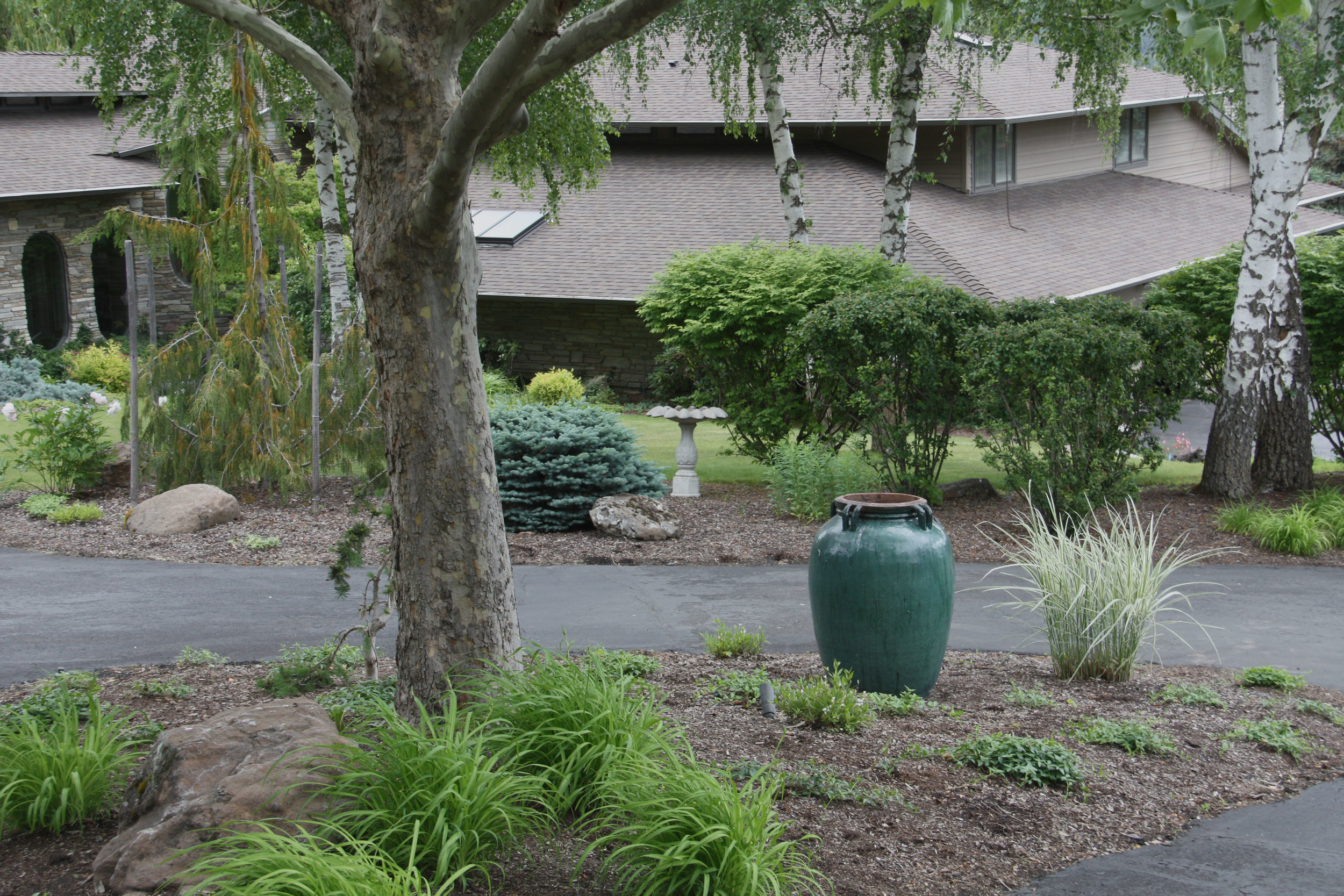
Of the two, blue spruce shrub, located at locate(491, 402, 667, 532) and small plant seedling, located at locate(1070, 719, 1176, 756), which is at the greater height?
blue spruce shrub, located at locate(491, 402, 667, 532)

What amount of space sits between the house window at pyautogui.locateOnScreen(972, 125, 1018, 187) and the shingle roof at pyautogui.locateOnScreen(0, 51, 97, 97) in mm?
17883

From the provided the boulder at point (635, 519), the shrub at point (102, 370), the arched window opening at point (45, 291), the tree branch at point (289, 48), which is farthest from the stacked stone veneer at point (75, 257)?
the tree branch at point (289, 48)

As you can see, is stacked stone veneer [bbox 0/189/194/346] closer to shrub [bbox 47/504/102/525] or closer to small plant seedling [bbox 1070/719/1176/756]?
shrub [bbox 47/504/102/525]

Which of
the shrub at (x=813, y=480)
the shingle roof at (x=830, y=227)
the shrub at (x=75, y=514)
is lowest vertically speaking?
the shrub at (x=75, y=514)

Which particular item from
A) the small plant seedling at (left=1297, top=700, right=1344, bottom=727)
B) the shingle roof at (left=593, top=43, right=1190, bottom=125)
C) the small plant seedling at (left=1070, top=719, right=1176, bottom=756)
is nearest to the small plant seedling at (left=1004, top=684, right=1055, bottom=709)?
the small plant seedling at (left=1070, top=719, right=1176, bottom=756)

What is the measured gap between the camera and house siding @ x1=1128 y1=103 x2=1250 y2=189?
26562mm

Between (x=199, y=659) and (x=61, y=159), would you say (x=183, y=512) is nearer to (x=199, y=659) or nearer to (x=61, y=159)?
(x=199, y=659)

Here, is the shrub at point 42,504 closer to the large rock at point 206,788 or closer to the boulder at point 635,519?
the boulder at point 635,519

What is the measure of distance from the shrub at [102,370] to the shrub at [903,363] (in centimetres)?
1349

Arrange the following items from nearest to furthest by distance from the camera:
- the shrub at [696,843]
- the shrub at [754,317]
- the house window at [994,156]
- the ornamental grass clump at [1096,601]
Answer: the shrub at [696,843] < the ornamental grass clump at [1096,601] < the shrub at [754,317] < the house window at [994,156]

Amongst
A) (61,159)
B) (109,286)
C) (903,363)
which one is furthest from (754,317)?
(109,286)

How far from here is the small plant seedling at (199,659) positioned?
5930mm

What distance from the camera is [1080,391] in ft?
28.6

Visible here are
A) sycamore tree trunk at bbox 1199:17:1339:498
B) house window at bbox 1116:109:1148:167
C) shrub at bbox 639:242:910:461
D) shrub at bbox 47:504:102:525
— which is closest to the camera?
shrub at bbox 47:504:102:525
